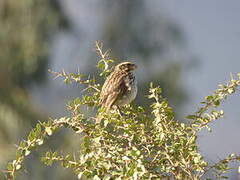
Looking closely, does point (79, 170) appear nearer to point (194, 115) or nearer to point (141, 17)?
point (194, 115)

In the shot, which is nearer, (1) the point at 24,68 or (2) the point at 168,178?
(2) the point at 168,178

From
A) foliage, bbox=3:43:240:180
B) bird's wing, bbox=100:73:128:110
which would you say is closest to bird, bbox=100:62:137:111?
bird's wing, bbox=100:73:128:110

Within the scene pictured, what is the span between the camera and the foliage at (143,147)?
151 cm

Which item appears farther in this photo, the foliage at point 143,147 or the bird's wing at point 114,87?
the bird's wing at point 114,87

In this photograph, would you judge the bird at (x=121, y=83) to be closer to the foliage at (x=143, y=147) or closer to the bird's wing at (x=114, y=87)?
the bird's wing at (x=114, y=87)

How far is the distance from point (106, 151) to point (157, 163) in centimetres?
14

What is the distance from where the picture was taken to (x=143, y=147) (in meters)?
1.60

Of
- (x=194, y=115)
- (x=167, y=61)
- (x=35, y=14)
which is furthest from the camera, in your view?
(x=167, y=61)

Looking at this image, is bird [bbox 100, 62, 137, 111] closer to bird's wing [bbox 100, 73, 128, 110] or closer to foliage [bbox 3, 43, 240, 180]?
bird's wing [bbox 100, 73, 128, 110]

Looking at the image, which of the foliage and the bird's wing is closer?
the foliage

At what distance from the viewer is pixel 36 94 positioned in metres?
9.60

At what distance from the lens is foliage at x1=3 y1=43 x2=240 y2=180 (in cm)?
151

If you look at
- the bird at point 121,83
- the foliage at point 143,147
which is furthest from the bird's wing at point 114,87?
the foliage at point 143,147

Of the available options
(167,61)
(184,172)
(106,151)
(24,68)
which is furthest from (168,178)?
(167,61)
